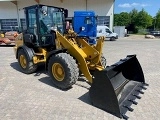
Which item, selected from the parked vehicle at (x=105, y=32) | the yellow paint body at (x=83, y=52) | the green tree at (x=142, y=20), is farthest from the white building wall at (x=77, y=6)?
the green tree at (x=142, y=20)

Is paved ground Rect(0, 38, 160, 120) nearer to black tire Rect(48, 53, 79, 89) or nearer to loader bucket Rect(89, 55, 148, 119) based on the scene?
loader bucket Rect(89, 55, 148, 119)

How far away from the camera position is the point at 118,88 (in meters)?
4.79

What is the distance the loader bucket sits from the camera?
155 inches

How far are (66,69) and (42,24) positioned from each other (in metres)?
2.44

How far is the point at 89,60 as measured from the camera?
5965 mm

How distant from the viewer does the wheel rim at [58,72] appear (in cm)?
525

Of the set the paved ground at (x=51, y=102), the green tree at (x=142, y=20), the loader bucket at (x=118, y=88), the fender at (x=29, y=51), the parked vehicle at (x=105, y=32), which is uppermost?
the green tree at (x=142, y=20)

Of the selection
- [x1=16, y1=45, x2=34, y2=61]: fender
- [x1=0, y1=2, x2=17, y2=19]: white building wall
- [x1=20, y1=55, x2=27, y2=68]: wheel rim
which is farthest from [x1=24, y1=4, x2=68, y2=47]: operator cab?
[x1=0, y1=2, x2=17, y2=19]: white building wall

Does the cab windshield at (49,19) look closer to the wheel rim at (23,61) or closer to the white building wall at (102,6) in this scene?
the wheel rim at (23,61)

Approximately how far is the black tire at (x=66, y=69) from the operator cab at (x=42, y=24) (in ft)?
4.42

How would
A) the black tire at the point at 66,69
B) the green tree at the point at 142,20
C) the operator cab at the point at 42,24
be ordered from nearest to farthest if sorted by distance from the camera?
the black tire at the point at 66,69 < the operator cab at the point at 42,24 < the green tree at the point at 142,20

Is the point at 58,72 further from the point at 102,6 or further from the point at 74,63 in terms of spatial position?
the point at 102,6

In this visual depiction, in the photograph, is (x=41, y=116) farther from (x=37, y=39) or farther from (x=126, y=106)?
(x=37, y=39)

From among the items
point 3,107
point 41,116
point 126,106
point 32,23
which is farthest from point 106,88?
point 32,23
